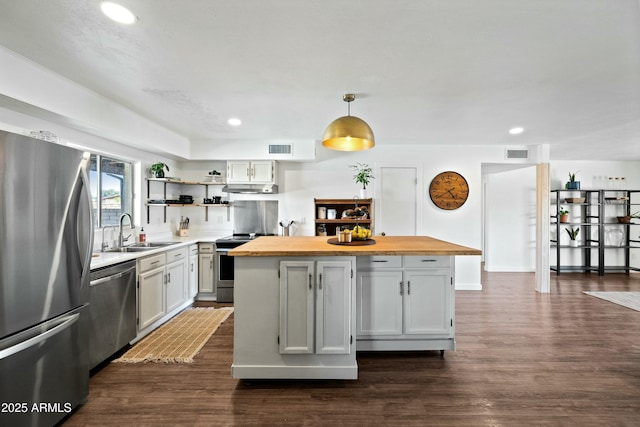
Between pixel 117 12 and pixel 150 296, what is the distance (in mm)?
2671

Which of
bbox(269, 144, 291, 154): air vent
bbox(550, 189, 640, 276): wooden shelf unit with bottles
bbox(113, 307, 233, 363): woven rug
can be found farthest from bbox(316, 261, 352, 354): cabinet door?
bbox(550, 189, 640, 276): wooden shelf unit with bottles

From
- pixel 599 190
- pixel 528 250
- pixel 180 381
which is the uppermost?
pixel 599 190

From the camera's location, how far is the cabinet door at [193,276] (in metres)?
4.22

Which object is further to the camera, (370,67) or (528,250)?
(528,250)

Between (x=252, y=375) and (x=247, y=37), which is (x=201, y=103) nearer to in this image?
(x=247, y=37)

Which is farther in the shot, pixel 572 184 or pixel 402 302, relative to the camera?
pixel 572 184

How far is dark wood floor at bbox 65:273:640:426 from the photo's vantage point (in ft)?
6.30

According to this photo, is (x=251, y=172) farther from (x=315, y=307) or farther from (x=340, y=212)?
(x=315, y=307)

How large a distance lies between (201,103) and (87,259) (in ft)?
6.28

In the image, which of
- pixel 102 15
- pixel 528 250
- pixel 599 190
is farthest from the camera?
pixel 528 250

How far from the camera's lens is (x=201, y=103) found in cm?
316

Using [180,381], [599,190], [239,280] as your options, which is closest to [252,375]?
[180,381]

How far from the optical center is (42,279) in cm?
169

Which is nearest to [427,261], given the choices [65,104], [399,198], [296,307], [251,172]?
[296,307]
